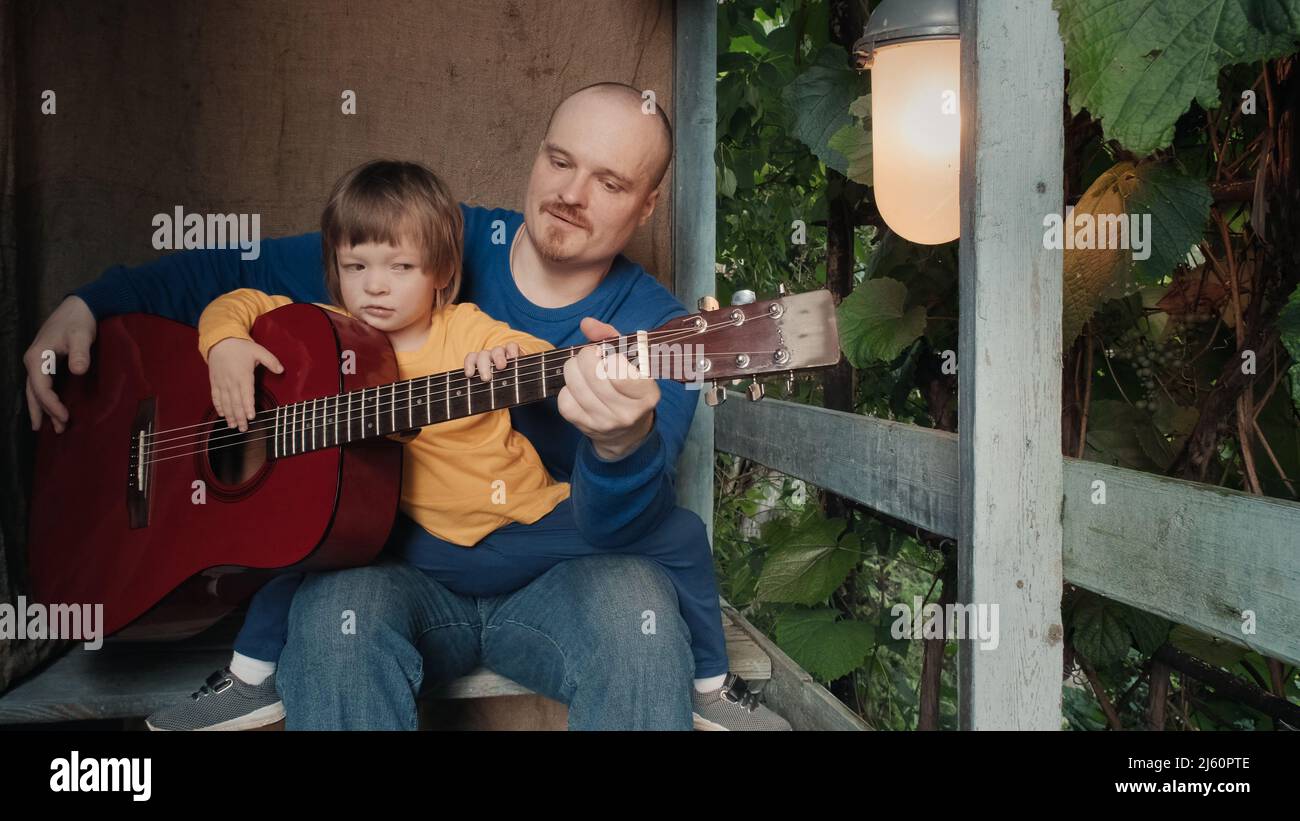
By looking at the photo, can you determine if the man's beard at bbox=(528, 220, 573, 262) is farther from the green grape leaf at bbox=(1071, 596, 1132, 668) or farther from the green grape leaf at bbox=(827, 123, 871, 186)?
the green grape leaf at bbox=(1071, 596, 1132, 668)

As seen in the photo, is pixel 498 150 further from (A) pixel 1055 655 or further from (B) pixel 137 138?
(A) pixel 1055 655

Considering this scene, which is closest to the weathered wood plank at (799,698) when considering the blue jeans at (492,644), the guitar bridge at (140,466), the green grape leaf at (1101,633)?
the blue jeans at (492,644)

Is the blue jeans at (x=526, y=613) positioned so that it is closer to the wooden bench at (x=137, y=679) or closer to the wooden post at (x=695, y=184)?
the wooden bench at (x=137, y=679)

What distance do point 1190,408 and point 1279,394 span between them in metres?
0.11

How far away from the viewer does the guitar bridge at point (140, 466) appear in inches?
53.2

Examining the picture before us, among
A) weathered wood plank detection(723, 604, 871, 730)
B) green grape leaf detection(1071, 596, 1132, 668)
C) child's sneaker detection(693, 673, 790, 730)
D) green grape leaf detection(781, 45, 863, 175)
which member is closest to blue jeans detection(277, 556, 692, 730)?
child's sneaker detection(693, 673, 790, 730)

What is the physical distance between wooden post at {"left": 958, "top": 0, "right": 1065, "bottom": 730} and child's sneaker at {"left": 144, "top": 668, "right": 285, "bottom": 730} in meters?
0.78

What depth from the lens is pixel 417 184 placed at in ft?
4.36

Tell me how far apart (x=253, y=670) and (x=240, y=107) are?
82 centimetres

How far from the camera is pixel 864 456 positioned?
4.43 ft

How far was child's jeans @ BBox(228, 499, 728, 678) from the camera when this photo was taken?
1.34 m

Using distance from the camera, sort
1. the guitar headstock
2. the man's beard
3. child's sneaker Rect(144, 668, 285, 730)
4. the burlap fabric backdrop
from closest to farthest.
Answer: the guitar headstock < child's sneaker Rect(144, 668, 285, 730) < the man's beard < the burlap fabric backdrop
